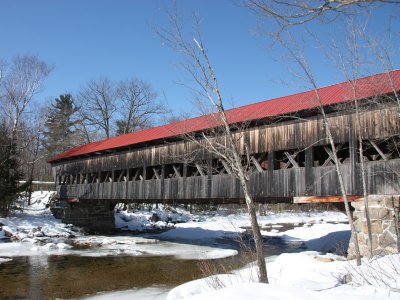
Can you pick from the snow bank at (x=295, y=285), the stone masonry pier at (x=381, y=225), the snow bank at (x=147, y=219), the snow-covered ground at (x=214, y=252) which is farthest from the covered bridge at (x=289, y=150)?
the snow bank at (x=147, y=219)

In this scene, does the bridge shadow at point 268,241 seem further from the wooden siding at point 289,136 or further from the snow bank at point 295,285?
the snow bank at point 295,285

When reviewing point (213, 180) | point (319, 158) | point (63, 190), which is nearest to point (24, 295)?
point (213, 180)

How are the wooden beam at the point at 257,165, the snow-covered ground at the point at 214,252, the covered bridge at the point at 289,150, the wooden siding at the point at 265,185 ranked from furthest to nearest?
the wooden beam at the point at 257,165, the covered bridge at the point at 289,150, the wooden siding at the point at 265,185, the snow-covered ground at the point at 214,252

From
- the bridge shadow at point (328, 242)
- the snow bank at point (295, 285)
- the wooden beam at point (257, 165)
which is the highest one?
the wooden beam at point (257, 165)

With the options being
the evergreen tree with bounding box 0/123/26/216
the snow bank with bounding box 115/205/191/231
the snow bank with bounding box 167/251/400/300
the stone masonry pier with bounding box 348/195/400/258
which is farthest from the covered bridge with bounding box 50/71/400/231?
the snow bank with bounding box 115/205/191/231

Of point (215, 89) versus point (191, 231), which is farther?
point (191, 231)

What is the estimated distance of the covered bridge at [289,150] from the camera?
959 centimetres

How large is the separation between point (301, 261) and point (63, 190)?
1628 centimetres

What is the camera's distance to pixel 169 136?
1478 cm

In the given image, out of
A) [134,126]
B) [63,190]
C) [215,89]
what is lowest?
[63,190]

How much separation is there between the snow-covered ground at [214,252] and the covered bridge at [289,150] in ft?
5.69

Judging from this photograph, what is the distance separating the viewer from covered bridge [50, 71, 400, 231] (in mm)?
9586

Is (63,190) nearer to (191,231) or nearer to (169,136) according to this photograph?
(191,231)

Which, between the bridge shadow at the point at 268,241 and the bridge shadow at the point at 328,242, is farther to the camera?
the bridge shadow at the point at 268,241
